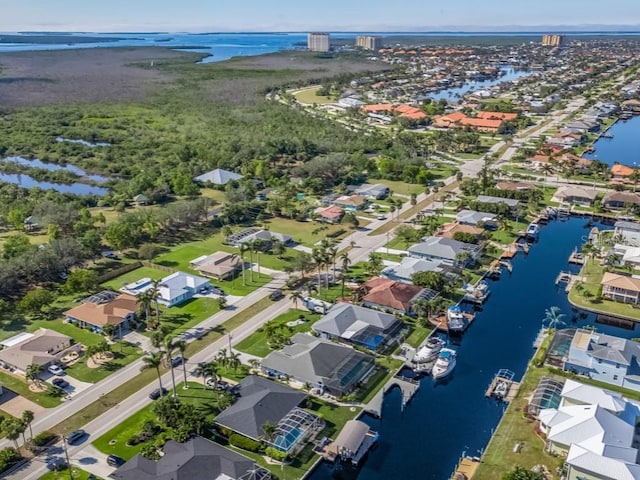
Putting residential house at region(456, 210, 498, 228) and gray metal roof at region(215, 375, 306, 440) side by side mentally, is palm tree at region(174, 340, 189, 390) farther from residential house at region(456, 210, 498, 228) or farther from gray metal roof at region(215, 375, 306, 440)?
residential house at region(456, 210, 498, 228)

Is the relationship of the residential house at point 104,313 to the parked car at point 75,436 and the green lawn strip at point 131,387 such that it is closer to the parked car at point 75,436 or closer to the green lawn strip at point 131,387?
the green lawn strip at point 131,387

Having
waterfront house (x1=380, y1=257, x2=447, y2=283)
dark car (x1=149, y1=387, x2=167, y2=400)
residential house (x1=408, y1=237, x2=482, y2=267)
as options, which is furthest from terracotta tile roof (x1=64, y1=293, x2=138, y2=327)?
residential house (x1=408, y1=237, x2=482, y2=267)

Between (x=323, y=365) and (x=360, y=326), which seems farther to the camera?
(x=360, y=326)

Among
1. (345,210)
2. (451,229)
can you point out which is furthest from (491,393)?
(345,210)

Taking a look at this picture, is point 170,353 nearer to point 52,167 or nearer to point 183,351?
point 183,351

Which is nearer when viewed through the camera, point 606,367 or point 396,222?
point 606,367

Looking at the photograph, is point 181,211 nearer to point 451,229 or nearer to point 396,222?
point 396,222

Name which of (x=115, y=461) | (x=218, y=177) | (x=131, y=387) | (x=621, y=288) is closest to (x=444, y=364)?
(x=621, y=288)
